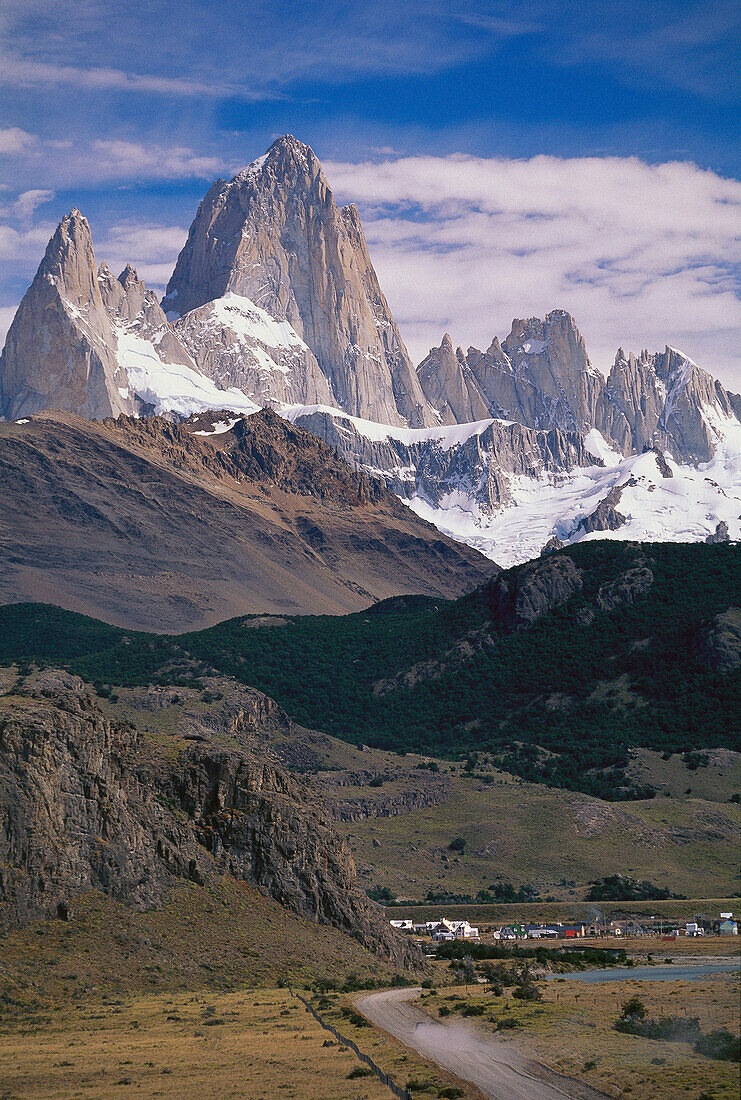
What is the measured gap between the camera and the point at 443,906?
134 metres

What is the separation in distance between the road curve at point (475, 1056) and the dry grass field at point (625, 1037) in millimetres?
516

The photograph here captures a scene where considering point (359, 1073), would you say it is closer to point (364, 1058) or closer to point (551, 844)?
point (364, 1058)

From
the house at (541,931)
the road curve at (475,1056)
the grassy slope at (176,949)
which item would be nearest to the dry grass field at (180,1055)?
the grassy slope at (176,949)

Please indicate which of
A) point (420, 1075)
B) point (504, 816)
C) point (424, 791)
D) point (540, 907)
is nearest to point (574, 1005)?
point (420, 1075)

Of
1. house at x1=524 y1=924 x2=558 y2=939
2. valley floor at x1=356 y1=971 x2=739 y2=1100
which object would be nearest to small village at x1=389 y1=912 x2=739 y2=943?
house at x1=524 y1=924 x2=558 y2=939

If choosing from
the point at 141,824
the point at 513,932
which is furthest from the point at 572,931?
the point at 141,824

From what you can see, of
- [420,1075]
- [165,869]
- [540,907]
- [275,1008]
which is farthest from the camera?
→ [540,907]

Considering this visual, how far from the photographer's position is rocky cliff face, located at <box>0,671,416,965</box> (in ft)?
221

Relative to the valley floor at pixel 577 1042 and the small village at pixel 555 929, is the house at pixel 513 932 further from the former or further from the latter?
the valley floor at pixel 577 1042

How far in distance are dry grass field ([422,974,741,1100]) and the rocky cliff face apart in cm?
2063

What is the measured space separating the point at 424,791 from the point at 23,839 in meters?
133

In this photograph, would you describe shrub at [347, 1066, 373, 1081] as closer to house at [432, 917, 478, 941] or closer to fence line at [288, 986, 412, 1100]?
fence line at [288, 986, 412, 1100]

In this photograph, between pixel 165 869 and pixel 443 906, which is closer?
pixel 165 869

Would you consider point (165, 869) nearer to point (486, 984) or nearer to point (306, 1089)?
point (486, 984)
